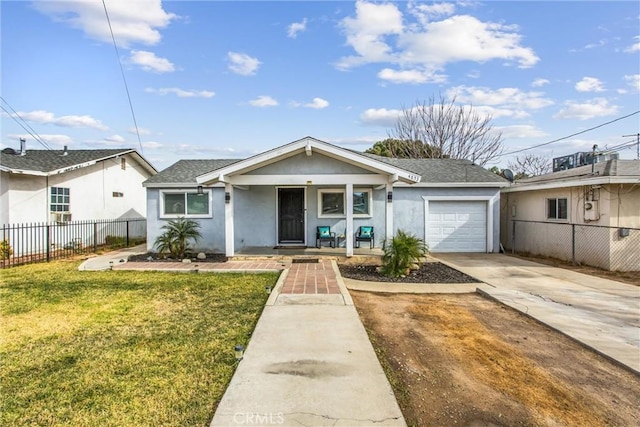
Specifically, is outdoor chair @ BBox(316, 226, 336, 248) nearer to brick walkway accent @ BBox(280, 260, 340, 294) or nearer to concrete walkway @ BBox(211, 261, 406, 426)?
brick walkway accent @ BBox(280, 260, 340, 294)

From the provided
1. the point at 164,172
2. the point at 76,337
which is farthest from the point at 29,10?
the point at 76,337

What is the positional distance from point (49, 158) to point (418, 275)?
15609 mm

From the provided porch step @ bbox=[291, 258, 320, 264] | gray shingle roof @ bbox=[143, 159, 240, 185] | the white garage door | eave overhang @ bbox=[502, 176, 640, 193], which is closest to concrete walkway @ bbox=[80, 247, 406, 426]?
porch step @ bbox=[291, 258, 320, 264]

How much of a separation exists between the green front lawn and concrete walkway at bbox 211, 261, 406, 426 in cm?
25

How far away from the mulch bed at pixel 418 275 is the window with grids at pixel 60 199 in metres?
11.8

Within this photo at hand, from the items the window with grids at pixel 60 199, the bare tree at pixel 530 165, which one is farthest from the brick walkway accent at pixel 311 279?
the bare tree at pixel 530 165

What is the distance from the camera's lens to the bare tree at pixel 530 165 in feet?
107

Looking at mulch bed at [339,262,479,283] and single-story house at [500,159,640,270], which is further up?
single-story house at [500,159,640,270]

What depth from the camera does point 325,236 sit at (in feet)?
42.2

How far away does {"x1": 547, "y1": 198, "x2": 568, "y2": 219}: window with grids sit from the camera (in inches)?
479

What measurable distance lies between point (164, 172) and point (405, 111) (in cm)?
2146

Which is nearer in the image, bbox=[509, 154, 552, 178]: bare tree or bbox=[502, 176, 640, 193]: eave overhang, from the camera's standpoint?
bbox=[502, 176, 640, 193]: eave overhang

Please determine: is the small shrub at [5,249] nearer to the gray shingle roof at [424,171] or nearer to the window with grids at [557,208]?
the gray shingle roof at [424,171]

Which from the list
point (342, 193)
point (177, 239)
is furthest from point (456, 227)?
point (177, 239)
